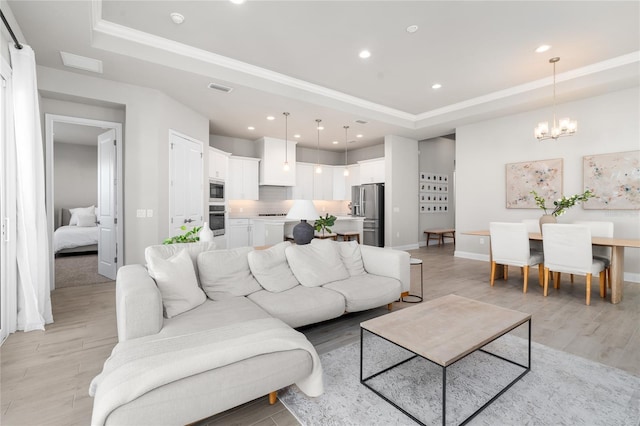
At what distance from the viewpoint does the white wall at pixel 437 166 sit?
8.22 meters

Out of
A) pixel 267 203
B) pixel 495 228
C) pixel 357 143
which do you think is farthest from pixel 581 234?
pixel 267 203

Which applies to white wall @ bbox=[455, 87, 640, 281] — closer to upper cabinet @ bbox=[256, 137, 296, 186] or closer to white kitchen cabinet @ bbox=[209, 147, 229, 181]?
upper cabinet @ bbox=[256, 137, 296, 186]

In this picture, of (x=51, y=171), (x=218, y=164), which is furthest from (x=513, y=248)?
(x=51, y=171)

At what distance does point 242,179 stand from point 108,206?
2.97m

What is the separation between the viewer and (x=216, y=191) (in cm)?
632

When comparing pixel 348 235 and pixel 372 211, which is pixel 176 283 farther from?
pixel 372 211

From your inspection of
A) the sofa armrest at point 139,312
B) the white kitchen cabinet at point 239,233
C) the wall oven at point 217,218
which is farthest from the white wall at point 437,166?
the sofa armrest at point 139,312

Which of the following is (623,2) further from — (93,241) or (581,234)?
(93,241)

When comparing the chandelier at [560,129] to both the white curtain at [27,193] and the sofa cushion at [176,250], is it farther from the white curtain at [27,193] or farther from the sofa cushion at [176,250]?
the white curtain at [27,193]

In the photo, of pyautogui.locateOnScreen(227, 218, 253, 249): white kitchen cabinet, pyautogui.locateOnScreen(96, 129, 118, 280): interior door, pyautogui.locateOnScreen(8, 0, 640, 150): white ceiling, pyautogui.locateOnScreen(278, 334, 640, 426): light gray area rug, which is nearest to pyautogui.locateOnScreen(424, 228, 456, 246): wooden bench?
pyautogui.locateOnScreen(8, 0, 640, 150): white ceiling

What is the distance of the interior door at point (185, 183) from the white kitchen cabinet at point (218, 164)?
0.82m

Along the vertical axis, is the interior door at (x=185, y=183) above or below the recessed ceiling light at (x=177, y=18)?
below

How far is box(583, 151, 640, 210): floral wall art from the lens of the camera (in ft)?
14.5

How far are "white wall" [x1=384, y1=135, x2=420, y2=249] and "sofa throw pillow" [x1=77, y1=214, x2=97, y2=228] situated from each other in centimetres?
720
